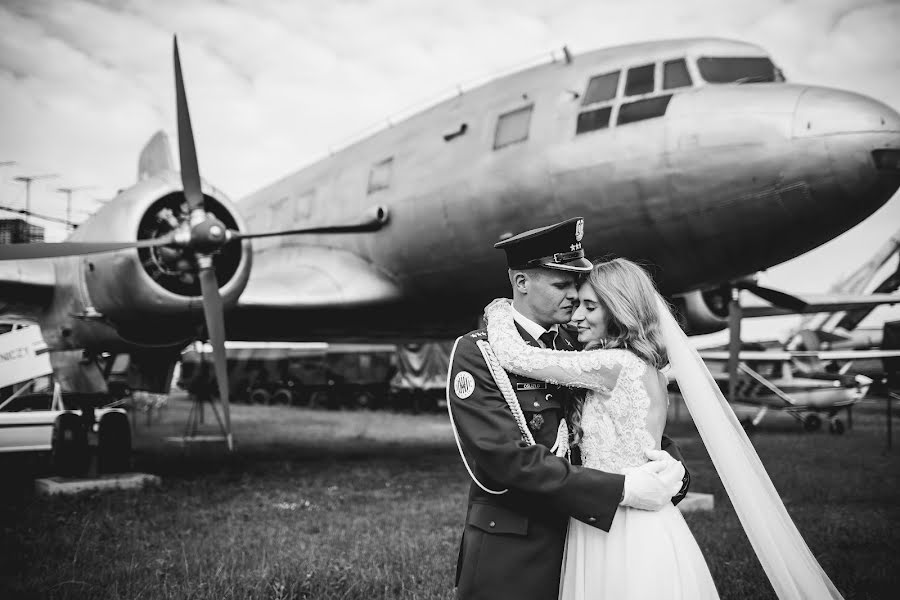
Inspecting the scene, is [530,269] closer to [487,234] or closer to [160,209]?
[487,234]

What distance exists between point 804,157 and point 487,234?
3.14 m

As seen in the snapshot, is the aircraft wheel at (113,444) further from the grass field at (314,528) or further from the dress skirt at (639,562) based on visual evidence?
the dress skirt at (639,562)

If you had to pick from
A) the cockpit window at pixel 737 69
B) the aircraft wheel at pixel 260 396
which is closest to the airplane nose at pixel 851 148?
the cockpit window at pixel 737 69

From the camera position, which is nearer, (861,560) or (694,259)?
(861,560)

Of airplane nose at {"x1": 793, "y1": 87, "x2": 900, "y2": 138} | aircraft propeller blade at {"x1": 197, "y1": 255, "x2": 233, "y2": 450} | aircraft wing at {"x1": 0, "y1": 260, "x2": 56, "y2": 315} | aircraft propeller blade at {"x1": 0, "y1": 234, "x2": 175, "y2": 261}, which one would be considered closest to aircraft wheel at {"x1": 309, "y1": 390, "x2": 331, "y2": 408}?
aircraft wing at {"x1": 0, "y1": 260, "x2": 56, "y2": 315}

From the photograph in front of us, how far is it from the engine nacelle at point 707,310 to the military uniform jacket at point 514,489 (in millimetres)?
7435

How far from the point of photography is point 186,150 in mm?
7570

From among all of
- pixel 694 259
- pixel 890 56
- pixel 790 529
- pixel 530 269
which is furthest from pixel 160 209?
pixel 890 56

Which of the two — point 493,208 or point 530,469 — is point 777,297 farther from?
point 530,469

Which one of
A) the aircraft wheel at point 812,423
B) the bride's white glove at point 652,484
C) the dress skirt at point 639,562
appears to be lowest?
the aircraft wheel at point 812,423

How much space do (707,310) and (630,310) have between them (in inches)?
306

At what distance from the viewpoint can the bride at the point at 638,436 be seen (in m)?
2.15

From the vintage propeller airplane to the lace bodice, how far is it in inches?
171

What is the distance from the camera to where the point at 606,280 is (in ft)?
8.02
